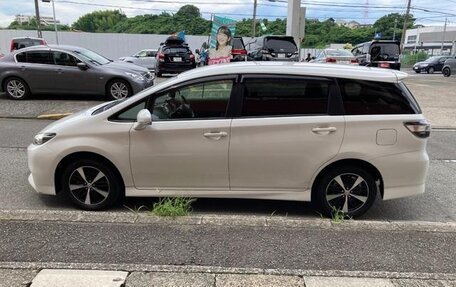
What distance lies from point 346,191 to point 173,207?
5.88 ft

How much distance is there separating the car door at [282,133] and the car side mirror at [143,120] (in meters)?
0.85

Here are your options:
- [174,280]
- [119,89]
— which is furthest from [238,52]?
[174,280]

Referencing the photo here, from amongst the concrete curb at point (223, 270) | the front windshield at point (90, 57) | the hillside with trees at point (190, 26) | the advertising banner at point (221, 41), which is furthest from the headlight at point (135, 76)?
the hillside with trees at point (190, 26)

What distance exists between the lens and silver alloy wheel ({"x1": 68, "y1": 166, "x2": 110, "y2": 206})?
15.5 feet

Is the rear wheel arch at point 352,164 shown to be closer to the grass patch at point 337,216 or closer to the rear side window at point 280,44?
the grass patch at point 337,216

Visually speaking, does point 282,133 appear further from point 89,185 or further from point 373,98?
point 89,185

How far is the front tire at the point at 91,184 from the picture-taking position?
4711 mm

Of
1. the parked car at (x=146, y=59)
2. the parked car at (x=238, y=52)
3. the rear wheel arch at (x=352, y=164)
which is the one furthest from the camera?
the parked car at (x=146, y=59)

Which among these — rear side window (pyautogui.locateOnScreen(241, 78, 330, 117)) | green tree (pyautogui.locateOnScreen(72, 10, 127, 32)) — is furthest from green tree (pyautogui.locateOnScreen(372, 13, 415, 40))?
rear side window (pyautogui.locateOnScreen(241, 78, 330, 117))

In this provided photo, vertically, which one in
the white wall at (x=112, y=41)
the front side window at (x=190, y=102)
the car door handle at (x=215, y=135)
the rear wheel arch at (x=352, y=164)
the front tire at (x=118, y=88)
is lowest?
the white wall at (x=112, y=41)

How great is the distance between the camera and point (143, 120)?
443 centimetres

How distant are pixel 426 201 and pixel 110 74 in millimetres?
8751

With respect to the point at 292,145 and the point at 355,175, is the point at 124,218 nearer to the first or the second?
the point at 292,145

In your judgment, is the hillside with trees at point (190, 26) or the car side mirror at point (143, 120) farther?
the hillside with trees at point (190, 26)
